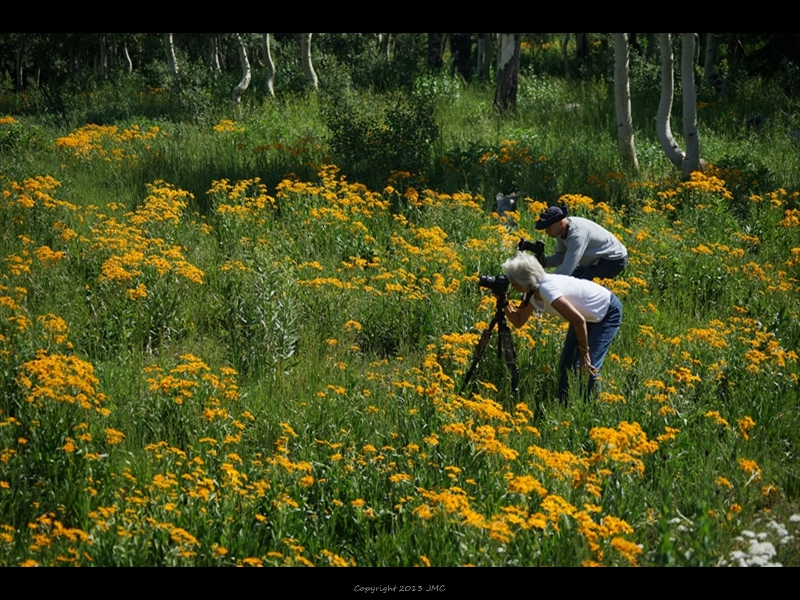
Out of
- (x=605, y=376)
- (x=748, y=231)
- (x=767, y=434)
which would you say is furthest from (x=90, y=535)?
(x=748, y=231)

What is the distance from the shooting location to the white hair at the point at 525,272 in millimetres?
6504

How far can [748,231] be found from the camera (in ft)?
36.2

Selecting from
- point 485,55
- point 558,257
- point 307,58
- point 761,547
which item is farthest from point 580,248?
point 485,55

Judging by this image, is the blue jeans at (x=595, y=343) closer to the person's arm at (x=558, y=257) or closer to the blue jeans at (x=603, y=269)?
the person's arm at (x=558, y=257)

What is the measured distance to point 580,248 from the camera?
25.1 ft

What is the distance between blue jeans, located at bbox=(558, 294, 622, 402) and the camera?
22.7 ft

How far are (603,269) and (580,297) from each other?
169 centimetres

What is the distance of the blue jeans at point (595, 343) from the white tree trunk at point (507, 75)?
11.6m

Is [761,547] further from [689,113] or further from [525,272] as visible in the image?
[689,113]

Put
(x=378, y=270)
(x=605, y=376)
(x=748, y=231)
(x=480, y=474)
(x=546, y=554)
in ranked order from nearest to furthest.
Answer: (x=546, y=554) < (x=480, y=474) < (x=605, y=376) < (x=378, y=270) < (x=748, y=231)

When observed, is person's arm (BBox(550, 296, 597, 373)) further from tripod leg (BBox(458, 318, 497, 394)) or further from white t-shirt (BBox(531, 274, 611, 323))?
tripod leg (BBox(458, 318, 497, 394))

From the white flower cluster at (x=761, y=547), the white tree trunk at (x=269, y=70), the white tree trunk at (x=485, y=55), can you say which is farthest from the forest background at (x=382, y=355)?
the white tree trunk at (x=485, y=55)

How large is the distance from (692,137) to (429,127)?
13.7 feet

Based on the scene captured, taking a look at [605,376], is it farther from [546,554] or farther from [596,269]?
[546,554]
